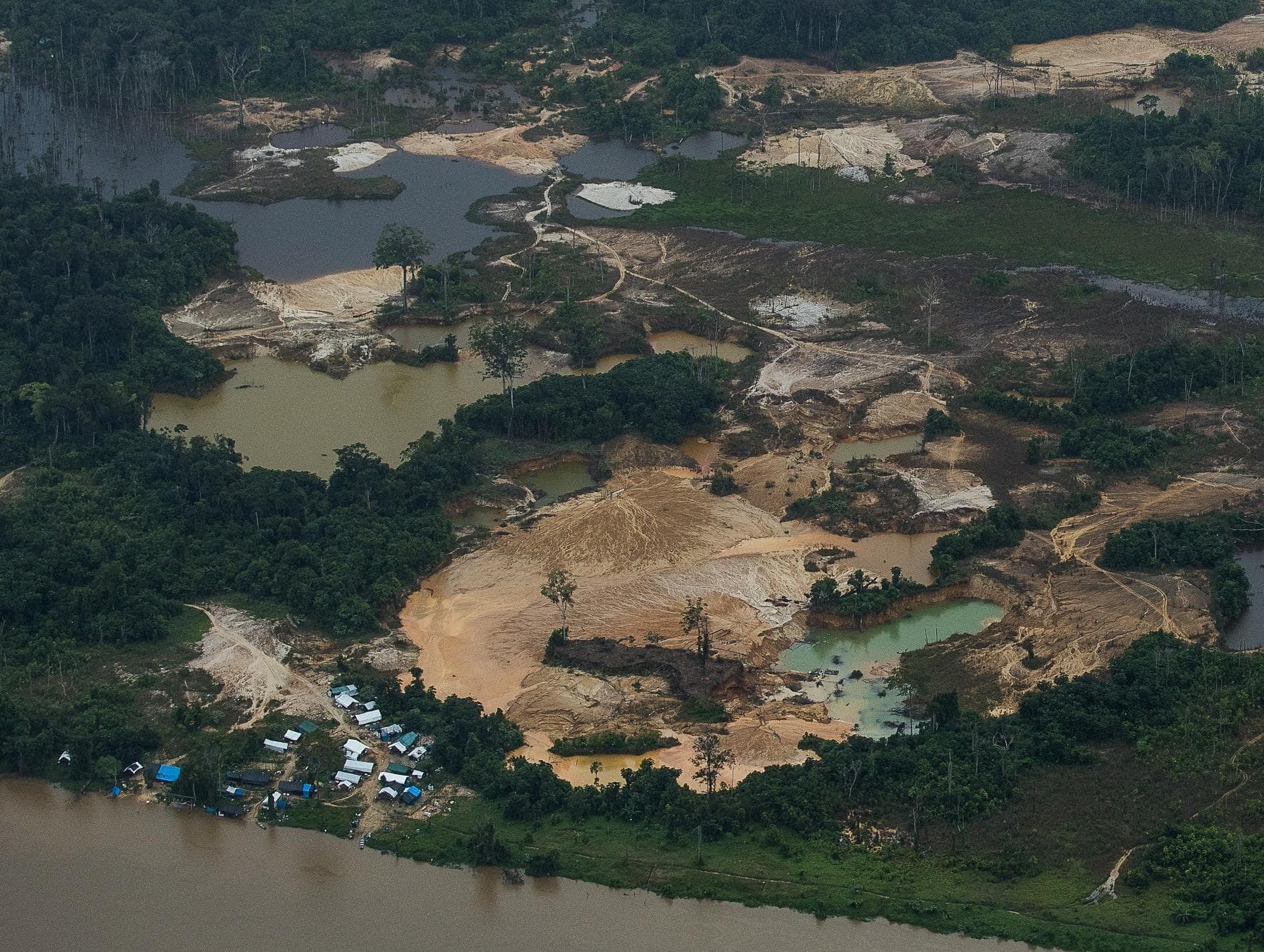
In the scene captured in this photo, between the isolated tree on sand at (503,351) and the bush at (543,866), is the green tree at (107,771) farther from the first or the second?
the isolated tree on sand at (503,351)

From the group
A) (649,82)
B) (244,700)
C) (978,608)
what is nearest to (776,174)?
(649,82)

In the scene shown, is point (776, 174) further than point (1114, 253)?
Yes

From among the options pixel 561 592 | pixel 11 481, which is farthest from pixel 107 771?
pixel 11 481

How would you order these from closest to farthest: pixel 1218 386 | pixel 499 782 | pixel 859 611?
pixel 499 782 < pixel 859 611 < pixel 1218 386

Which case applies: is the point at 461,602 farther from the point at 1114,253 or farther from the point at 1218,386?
the point at 1114,253

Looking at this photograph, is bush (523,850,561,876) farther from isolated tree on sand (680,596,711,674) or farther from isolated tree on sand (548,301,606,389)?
isolated tree on sand (548,301,606,389)
